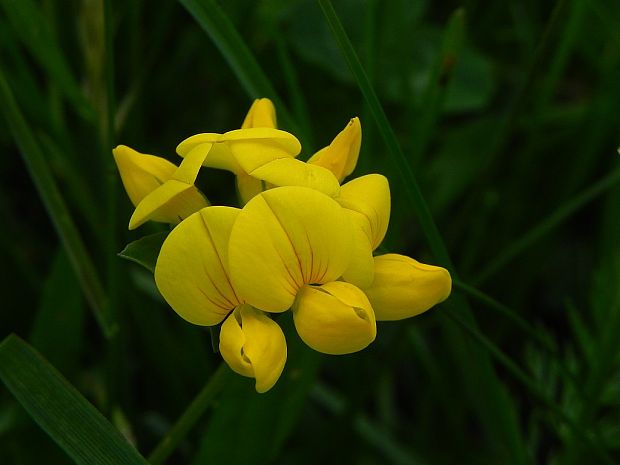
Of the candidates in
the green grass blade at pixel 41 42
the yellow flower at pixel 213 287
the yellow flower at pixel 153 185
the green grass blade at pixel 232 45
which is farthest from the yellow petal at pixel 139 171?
the green grass blade at pixel 41 42

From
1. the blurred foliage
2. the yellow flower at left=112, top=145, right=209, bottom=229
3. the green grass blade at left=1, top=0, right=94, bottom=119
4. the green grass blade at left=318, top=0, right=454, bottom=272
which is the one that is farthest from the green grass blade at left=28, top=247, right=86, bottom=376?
the green grass blade at left=318, top=0, right=454, bottom=272

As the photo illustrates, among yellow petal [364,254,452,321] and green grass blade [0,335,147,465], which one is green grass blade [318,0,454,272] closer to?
yellow petal [364,254,452,321]

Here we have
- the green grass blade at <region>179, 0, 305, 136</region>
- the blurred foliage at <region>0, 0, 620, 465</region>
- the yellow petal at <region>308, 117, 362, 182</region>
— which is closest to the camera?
the yellow petal at <region>308, 117, 362, 182</region>

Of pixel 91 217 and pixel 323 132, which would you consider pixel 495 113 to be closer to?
pixel 323 132

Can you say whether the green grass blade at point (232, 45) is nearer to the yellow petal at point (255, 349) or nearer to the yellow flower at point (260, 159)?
the yellow flower at point (260, 159)

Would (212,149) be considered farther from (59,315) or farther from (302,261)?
(59,315)

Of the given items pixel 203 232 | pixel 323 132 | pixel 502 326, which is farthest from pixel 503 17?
pixel 203 232
